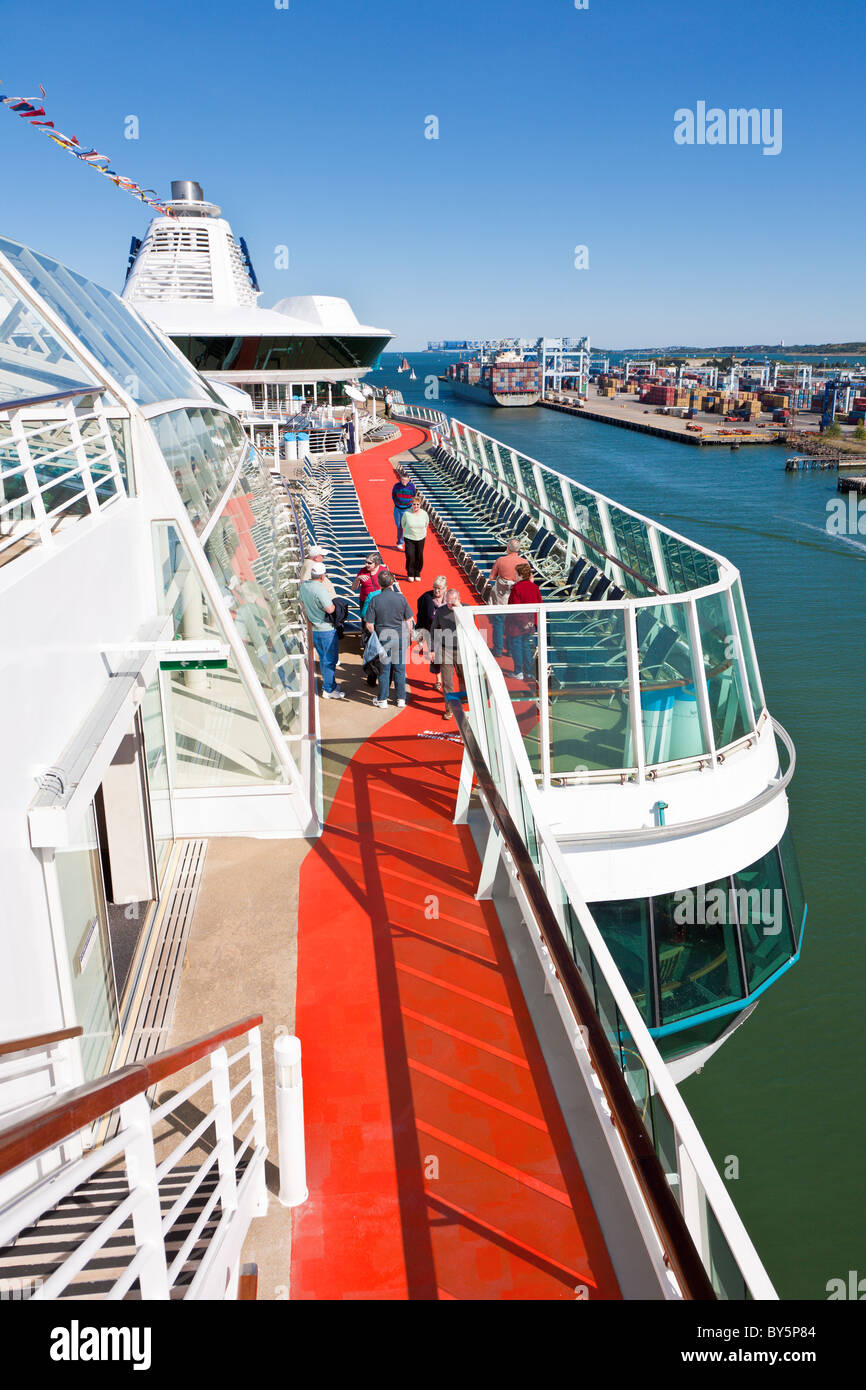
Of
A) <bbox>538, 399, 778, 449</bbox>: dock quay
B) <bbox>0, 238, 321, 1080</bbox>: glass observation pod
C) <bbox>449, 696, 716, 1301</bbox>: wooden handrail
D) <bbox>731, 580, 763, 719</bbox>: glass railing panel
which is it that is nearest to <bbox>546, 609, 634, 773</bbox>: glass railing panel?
<bbox>731, 580, 763, 719</bbox>: glass railing panel

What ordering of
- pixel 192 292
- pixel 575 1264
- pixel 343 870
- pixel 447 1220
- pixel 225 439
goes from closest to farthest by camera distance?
pixel 575 1264 → pixel 447 1220 → pixel 343 870 → pixel 225 439 → pixel 192 292

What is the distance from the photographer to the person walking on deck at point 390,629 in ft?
29.3

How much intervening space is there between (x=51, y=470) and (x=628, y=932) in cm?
505

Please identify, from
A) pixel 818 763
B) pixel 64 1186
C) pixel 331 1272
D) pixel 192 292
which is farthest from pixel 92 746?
pixel 192 292

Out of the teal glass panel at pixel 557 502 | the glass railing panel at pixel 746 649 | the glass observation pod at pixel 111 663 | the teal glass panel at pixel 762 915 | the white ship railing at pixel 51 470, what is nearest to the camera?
the glass observation pod at pixel 111 663

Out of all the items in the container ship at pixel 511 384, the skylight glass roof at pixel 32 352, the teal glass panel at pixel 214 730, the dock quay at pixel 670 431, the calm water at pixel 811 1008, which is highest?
the container ship at pixel 511 384

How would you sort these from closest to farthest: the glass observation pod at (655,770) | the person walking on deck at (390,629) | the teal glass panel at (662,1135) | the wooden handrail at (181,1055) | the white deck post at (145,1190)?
1. the white deck post at (145,1190)
2. the wooden handrail at (181,1055)
3. the teal glass panel at (662,1135)
4. the glass observation pod at (655,770)
5. the person walking on deck at (390,629)

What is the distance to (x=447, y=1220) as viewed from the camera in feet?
12.0

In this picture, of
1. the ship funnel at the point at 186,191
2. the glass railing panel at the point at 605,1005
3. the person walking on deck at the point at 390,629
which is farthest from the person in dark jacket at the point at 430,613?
the ship funnel at the point at 186,191

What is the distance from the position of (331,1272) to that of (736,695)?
4.95 meters

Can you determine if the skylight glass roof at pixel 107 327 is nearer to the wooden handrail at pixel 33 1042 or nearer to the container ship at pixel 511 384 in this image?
the wooden handrail at pixel 33 1042

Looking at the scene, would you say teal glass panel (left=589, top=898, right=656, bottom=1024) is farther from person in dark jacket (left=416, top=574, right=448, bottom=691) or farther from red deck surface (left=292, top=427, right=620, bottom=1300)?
person in dark jacket (left=416, top=574, right=448, bottom=691)

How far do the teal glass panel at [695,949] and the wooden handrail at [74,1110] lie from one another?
495 centimetres
